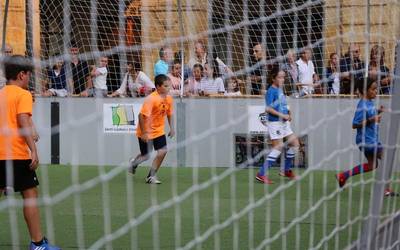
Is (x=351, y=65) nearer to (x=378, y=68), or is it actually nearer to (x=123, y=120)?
(x=378, y=68)

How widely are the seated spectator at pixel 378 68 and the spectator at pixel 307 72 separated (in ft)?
1.88

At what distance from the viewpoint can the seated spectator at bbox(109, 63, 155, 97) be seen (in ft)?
23.5

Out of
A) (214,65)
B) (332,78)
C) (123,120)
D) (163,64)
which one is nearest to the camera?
(214,65)

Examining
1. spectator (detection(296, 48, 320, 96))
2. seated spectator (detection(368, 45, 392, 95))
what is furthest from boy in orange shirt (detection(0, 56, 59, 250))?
seated spectator (detection(368, 45, 392, 95))

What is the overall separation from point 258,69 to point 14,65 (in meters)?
3.76

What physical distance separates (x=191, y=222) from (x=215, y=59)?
1.91 meters

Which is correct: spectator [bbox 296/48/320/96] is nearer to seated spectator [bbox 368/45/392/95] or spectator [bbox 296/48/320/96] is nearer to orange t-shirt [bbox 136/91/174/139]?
seated spectator [bbox 368/45/392/95]

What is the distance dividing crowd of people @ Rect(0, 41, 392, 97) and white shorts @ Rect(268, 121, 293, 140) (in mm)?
535

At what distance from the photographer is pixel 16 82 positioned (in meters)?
4.65

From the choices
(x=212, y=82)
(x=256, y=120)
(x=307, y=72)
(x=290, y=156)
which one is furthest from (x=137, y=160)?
(x=256, y=120)

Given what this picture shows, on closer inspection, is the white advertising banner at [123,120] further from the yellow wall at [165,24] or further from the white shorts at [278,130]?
the yellow wall at [165,24]

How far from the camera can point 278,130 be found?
10.2m

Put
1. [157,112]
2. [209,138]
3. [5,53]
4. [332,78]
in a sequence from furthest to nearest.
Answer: [157,112] → [209,138] → [332,78] → [5,53]

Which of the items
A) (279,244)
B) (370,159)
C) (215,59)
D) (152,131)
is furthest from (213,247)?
(152,131)
